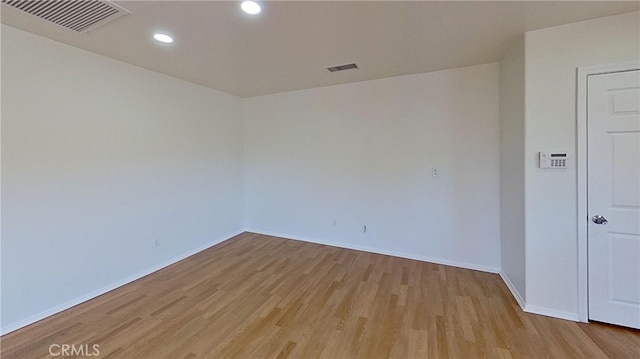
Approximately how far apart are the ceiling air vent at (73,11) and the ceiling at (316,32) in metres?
0.10

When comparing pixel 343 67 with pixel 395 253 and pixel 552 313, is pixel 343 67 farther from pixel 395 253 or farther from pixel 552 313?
pixel 552 313

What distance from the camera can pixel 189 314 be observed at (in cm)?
263

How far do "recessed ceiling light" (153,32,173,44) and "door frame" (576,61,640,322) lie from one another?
3.68 meters

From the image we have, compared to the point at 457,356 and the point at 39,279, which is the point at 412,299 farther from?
the point at 39,279

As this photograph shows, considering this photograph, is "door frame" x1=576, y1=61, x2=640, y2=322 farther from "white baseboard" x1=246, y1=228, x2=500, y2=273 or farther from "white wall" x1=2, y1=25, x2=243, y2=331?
"white wall" x1=2, y1=25, x2=243, y2=331

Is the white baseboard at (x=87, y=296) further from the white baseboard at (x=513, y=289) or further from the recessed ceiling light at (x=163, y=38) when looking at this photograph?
the white baseboard at (x=513, y=289)

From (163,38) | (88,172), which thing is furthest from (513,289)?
(88,172)

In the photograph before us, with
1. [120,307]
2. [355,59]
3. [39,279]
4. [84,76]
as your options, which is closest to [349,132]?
[355,59]

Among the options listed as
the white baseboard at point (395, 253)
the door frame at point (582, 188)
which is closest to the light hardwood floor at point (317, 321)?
the white baseboard at point (395, 253)

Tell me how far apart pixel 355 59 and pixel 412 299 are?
2.73 m

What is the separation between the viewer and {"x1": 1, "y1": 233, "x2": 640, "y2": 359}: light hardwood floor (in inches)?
83.8

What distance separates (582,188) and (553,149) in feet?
1.33

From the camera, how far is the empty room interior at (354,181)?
223 cm

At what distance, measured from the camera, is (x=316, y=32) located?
2.48 m
